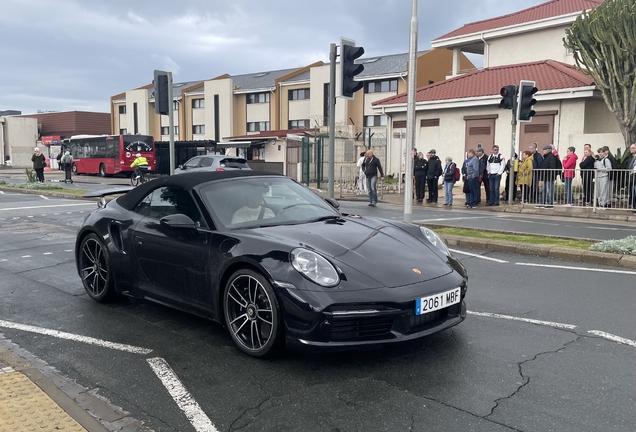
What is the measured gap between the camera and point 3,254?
8539mm

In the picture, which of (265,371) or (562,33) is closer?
(265,371)

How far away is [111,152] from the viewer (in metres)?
36.8

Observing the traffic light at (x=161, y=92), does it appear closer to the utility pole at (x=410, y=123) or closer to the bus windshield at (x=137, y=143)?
the utility pole at (x=410, y=123)

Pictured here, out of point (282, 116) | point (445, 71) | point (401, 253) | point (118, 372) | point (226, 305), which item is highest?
point (445, 71)

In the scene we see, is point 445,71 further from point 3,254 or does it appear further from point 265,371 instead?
point 265,371

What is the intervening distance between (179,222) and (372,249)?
1620 millimetres

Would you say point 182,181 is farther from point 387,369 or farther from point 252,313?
point 387,369

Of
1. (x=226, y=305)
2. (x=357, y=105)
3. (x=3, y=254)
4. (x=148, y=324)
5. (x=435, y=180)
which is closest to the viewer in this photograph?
(x=226, y=305)

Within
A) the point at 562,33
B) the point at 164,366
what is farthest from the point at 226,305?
the point at 562,33

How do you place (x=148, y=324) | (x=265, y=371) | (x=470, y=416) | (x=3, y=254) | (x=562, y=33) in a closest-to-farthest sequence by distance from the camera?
(x=470, y=416) → (x=265, y=371) → (x=148, y=324) → (x=3, y=254) → (x=562, y=33)

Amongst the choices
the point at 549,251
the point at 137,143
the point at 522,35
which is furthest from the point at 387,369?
the point at 137,143

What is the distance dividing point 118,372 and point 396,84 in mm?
41234

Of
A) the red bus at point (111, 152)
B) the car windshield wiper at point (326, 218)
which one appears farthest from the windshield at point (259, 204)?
the red bus at point (111, 152)

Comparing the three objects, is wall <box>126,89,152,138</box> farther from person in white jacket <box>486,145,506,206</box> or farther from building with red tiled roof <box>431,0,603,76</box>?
person in white jacket <box>486,145,506,206</box>
